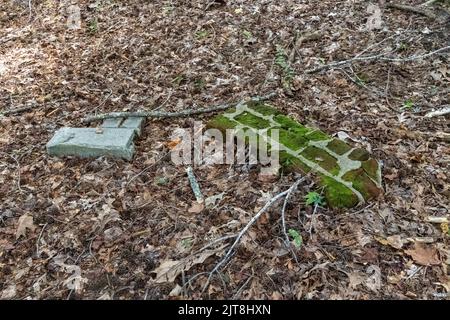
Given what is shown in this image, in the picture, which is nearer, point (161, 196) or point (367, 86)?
point (161, 196)

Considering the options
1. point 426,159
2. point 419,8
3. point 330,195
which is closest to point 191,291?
point 330,195

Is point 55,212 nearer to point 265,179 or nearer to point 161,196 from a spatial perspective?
point 161,196

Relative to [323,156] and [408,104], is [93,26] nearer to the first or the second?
[323,156]

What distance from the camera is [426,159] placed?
3.95 meters

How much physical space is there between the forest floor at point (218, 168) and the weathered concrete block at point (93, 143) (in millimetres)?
123

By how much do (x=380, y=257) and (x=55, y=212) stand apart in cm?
289

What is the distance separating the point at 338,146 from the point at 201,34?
3507 mm

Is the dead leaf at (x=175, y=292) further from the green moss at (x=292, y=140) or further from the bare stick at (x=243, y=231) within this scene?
the green moss at (x=292, y=140)

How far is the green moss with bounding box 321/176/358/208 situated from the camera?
3.50 metres

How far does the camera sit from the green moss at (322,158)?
12.2 feet

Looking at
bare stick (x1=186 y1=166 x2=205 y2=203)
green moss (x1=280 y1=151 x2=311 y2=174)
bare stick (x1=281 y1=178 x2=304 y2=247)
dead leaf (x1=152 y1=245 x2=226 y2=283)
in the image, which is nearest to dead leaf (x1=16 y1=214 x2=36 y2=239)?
dead leaf (x1=152 y1=245 x2=226 y2=283)

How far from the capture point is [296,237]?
3.33 m

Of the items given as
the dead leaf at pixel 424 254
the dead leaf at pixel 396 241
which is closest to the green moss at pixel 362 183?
the dead leaf at pixel 396 241

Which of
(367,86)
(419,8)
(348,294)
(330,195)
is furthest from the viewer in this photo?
(419,8)
